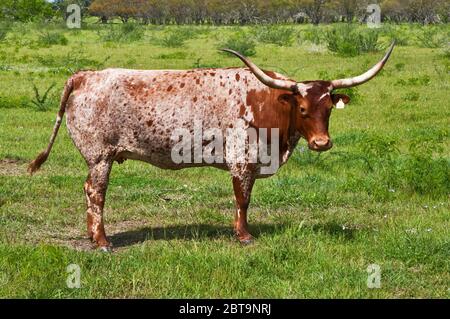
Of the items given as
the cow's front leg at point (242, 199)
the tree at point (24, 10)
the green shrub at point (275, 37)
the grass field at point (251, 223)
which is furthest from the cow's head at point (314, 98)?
the tree at point (24, 10)

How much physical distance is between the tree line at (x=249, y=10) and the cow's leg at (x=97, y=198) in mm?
67342

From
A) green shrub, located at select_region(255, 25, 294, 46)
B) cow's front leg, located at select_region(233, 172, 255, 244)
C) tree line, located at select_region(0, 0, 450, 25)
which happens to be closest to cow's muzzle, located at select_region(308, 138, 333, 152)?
cow's front leg, located at select_region(233, 172, 255, 244)

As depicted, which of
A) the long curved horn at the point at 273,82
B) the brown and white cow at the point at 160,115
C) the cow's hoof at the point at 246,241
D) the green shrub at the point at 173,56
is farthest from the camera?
the green shrub at the point at 173,56

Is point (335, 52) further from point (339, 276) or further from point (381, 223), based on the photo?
point (339, 276)

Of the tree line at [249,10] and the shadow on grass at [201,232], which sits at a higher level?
the tree line at [249,10]

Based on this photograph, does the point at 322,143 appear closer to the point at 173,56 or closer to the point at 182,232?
the point at 182,232

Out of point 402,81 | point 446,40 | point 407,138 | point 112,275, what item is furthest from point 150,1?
point 112,275

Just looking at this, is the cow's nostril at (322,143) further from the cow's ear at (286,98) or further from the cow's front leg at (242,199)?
the cow's front leg at (242,199)

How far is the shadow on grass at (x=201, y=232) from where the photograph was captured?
6.22m

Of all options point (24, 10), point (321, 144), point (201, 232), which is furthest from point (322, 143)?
point (24, 10)

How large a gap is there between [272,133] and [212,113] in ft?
1.75

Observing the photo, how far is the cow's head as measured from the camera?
222 inches

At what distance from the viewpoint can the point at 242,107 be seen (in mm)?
5953

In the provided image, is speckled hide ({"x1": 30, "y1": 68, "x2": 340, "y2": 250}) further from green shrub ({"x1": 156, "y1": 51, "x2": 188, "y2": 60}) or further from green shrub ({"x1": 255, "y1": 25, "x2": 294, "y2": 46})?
green shrub ({"x1": 255, "y1": 25, "x2": 294, "y2": 46})
